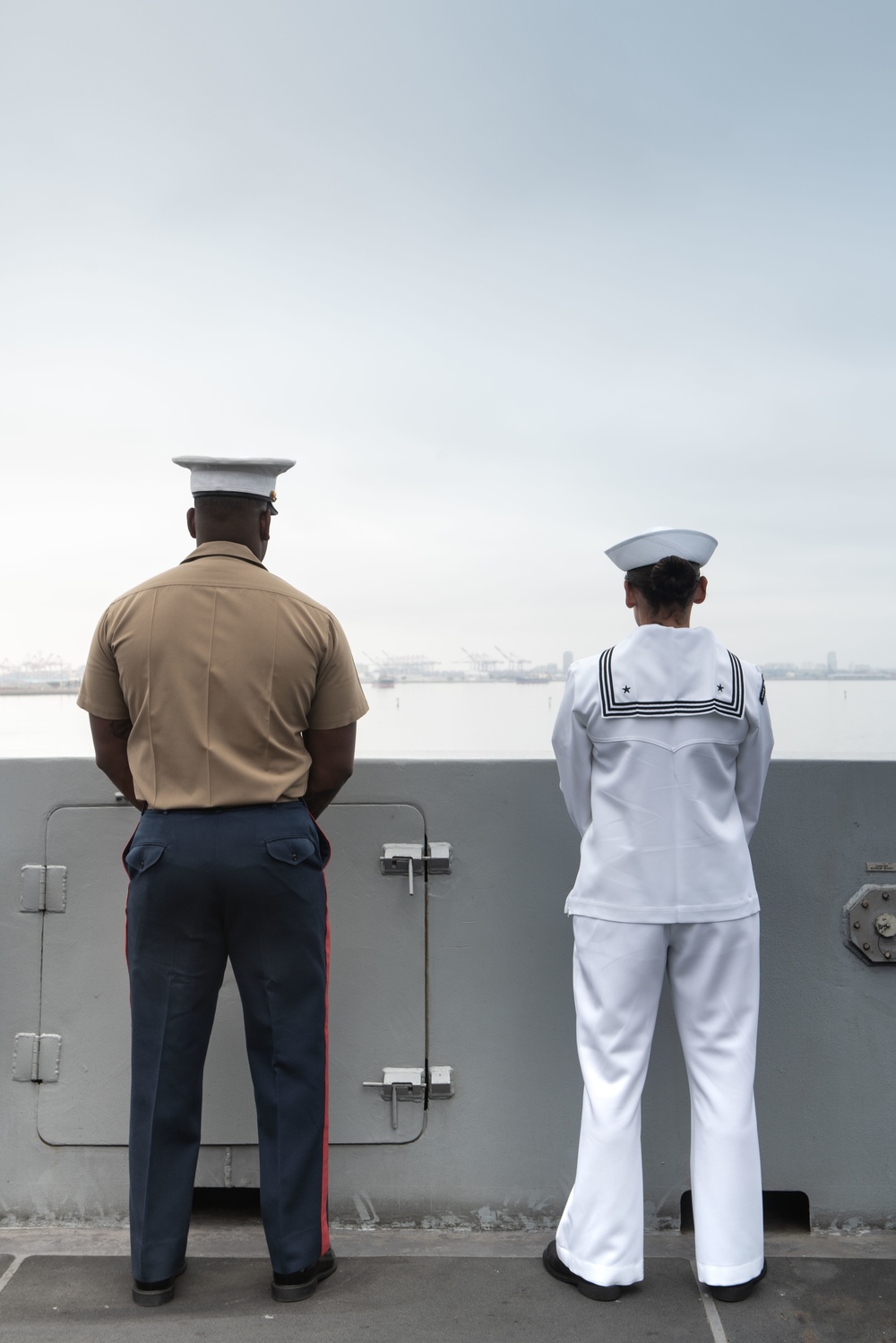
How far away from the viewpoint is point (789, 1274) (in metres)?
2.39

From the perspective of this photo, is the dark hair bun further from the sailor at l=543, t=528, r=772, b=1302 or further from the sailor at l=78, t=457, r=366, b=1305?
the sailor at l=78, t=457, r=366, b=1305

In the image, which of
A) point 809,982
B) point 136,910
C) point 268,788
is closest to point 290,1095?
point 136,910

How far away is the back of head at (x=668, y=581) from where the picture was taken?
2289 millimetres

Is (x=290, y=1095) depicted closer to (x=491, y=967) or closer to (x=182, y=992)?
(x=182, y=992)

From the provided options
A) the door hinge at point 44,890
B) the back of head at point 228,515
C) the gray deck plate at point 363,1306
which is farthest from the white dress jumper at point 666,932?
the door hinge at point 44,890

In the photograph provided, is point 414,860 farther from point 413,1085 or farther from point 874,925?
point 874,925

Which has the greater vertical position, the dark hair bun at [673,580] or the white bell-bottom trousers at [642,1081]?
the dark hair bun at [673,580]

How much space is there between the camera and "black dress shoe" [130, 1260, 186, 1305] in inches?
88.6

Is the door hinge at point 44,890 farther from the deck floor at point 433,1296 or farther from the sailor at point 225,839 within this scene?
the deck floor at point 433,1296

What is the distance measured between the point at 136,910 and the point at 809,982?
162 cm

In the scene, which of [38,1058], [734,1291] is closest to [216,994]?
[38,1058]

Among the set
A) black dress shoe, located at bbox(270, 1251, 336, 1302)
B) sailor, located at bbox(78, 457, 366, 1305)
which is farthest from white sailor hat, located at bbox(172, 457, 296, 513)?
black dress shoe, located at bbox(270, 1251, 336, 1302)

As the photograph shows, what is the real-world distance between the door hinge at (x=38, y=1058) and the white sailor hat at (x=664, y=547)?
1.83 metres

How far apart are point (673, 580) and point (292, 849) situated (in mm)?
976
